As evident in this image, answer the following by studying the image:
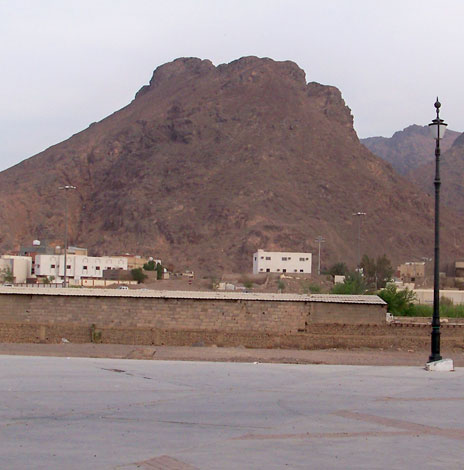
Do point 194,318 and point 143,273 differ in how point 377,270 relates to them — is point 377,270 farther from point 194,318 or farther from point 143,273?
point 194,318

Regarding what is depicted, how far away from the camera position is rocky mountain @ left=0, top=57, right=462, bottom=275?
117 metres

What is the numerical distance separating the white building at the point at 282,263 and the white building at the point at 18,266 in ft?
88.3

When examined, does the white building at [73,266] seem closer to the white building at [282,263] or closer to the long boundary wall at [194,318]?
the white building at [282,263]

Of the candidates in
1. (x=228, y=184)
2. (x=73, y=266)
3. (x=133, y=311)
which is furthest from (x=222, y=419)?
(x=228, y=184)

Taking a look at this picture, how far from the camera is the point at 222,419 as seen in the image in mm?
10117

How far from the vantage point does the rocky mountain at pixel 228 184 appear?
4621 inches

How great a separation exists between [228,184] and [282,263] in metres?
34.3

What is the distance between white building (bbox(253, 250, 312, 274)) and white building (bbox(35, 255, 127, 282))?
17.8m

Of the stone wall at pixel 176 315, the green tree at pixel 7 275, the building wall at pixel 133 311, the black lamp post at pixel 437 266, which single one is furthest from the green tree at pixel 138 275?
the black lamp post at pixel 437 266

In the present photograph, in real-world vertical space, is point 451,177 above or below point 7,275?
above

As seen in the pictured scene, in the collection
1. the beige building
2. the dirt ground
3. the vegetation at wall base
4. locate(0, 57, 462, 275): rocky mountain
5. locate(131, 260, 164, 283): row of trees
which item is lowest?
the dirt ground

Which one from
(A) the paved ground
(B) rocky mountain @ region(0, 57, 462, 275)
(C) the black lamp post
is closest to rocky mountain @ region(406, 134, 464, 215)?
(B) rocky mountain @ region(0, 57, 462, 275)

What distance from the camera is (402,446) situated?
856 cm

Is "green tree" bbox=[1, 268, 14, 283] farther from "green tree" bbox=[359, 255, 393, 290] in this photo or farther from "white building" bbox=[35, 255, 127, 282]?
"green tree" bbox=[359, 255, 393, 290]
